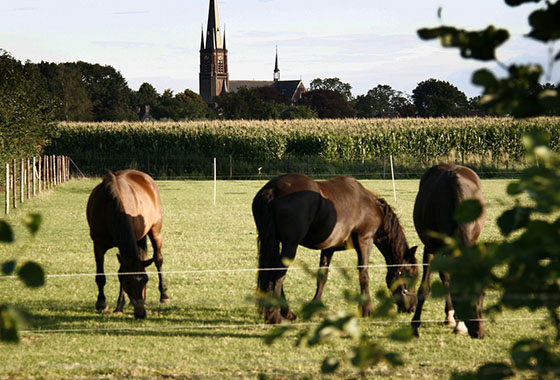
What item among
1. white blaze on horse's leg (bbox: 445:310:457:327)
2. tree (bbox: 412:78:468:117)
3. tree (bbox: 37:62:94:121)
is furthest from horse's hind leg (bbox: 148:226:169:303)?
tree (bbox: 37:62:94:121)

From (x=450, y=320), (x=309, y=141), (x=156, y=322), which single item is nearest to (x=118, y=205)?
(x=156, y=322)

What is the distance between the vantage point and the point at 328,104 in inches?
3541

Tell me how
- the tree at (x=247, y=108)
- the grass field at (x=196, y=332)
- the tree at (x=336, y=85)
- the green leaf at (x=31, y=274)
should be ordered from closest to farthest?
the green leaf at (x=31, y=274) < the grass field at (x=196, y=332) < the tree at (x=247, y=108) < the tree at (x=336, y=85)

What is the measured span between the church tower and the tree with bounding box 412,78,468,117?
252 feet

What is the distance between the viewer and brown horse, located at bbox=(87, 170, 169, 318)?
7352 mm

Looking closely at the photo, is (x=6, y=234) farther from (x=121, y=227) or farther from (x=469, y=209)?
(x=121, y=227)

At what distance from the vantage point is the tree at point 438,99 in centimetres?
7881

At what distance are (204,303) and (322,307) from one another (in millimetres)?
7427

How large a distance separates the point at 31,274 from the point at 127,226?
→ 623cm

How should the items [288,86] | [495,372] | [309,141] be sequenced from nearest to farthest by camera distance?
1. [495,372]
2. [309,141]
3. [288,86]

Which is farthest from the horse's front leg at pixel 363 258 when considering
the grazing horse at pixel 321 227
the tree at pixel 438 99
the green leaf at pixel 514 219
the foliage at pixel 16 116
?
the tree at pixel 438 99

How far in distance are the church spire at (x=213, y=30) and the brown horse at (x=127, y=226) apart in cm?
13621

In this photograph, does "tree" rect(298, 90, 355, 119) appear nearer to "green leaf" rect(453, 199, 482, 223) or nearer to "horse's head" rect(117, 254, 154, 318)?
"horse's head" rect(117, 254, 154, 318)

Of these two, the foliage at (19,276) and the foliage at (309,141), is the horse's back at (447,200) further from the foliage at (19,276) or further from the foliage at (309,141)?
the foliage at (309,141)
